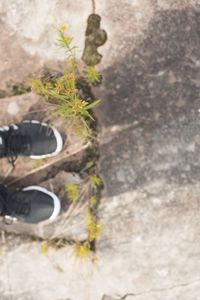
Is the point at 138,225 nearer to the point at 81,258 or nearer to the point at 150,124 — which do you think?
the point at 81,258

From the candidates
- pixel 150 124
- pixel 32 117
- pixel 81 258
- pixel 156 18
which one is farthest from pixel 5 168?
pixel 156 18

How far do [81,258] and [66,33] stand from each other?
1068 mm

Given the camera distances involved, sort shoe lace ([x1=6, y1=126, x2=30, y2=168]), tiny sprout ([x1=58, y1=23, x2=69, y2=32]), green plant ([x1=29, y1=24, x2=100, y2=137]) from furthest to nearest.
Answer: shoe lace ([x1=6, y1=126, x2=30, y2=168]) → tiny sprout ([x1=58, y1=23, x2=69, y2=32]) → green plant ([x1=29, y1=24, x2=100, y2=137])

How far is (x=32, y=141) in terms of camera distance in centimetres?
247

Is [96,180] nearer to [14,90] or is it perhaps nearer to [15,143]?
[15,143]

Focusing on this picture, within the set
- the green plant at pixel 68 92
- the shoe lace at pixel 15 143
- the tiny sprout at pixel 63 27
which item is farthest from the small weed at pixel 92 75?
the shoe lace at pixel 15 143

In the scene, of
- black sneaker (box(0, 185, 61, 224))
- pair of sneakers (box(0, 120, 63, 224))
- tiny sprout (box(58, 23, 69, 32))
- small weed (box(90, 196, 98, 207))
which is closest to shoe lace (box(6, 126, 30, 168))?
pair of sneakers (box(0, 120, 63, 224))

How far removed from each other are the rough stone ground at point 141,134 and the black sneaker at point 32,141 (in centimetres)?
23

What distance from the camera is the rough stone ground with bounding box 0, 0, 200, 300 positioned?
246cm

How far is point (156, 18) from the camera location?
2.47 m

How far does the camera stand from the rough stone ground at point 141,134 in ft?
8.08

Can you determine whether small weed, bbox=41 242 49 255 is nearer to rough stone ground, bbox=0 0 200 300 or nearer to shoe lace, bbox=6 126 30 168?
rough stone ground, bbox=0 0 200 300

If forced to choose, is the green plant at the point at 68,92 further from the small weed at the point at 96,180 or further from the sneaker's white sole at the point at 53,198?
the sneaker's white sole at the point at 53,198

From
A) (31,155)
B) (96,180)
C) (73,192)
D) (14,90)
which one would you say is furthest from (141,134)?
(14,90)
